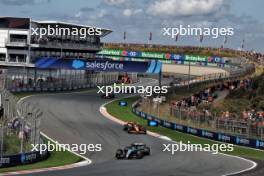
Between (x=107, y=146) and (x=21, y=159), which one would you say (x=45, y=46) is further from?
(x=21, y=159)

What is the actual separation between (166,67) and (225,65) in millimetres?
16734

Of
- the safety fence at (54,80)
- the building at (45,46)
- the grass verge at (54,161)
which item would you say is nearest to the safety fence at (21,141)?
the grass verge at (54,161)

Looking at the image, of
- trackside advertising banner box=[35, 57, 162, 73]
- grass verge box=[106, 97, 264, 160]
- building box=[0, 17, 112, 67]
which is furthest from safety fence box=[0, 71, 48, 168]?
building box=[0, 17, 112, 67]

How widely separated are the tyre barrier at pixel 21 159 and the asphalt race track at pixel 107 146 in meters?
2.54

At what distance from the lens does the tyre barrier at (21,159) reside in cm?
2733

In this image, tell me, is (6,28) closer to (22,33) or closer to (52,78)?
(22,33)

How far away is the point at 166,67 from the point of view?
124m

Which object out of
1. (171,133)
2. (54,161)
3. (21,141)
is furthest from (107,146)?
(21,141)

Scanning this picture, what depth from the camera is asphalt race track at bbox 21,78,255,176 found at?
28261 mm

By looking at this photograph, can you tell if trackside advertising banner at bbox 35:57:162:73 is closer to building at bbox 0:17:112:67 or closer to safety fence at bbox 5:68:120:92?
safety fence at bbox 5:68:120:92

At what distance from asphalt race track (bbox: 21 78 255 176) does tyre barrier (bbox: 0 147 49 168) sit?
254 centimetres

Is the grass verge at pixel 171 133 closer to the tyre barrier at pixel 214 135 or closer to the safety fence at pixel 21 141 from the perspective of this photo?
the tyre barrier at pixel 214 135

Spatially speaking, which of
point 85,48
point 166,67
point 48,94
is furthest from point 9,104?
point 166,67

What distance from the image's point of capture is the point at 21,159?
93.7 ft
